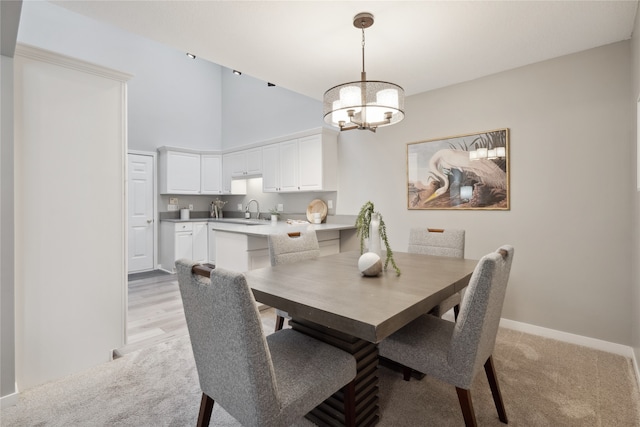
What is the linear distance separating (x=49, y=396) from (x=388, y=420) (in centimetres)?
198

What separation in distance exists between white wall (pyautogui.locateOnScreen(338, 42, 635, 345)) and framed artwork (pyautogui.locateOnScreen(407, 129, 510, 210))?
0.08m

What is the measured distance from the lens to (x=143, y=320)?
10.3 ft

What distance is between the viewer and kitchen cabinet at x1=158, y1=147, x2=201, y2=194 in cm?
557

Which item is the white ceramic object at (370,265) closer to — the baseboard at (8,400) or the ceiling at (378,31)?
the ceiling at (378,31)

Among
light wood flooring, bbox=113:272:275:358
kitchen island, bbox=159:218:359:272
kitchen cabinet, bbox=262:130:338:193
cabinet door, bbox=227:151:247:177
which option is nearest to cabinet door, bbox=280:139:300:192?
kitchen cabinet, bbox=262:130:338:193

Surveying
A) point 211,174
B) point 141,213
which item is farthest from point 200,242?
point 211,174

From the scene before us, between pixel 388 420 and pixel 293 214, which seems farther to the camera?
pixel 293 214

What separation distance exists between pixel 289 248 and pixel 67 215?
4.96 ft

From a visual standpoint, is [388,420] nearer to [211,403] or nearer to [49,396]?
[211,403]

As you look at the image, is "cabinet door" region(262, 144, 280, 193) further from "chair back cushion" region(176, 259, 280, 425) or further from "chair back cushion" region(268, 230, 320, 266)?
"chair back cushion" region(176, 259, 280, 425)

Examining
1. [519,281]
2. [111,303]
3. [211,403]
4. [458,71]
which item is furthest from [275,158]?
[211,403]

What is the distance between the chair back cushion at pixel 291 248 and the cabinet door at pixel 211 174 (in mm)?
3998

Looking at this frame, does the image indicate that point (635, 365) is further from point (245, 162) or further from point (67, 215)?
point (245, 162)

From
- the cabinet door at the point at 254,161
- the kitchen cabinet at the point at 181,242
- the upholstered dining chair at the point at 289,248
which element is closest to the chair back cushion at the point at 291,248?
the upholstered dining chair at the point at 289,248
